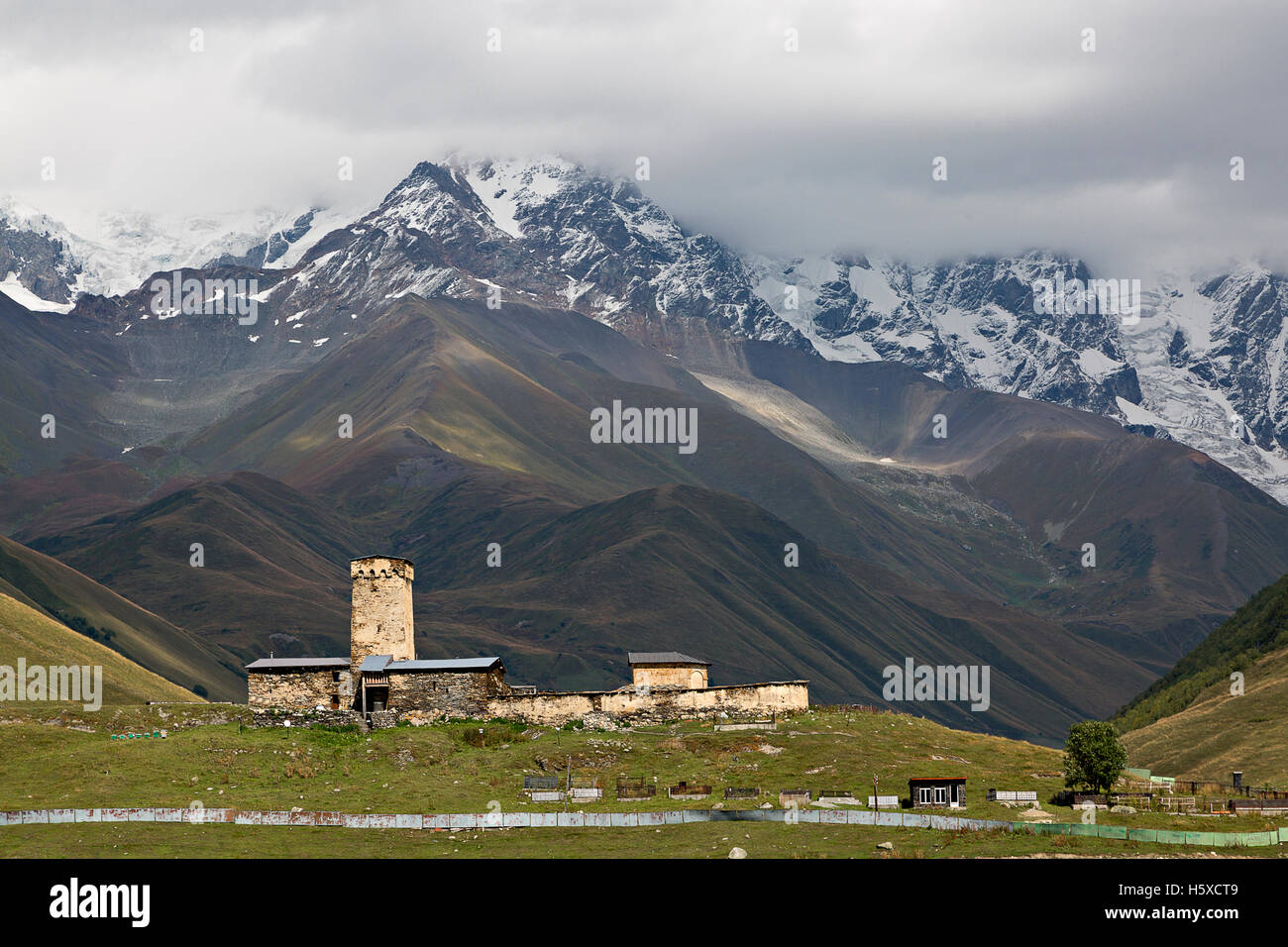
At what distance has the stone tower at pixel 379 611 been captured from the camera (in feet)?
321

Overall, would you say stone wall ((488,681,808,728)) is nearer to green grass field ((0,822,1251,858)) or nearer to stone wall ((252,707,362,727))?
stone wall ((252,707,362,727))

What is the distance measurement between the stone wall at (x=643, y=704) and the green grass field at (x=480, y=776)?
1.79 meters

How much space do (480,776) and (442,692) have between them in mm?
12647

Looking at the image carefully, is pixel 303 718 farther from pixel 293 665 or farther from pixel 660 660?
pixel 660 660

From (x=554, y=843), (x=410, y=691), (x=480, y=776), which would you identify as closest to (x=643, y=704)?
(x=410, y=691)

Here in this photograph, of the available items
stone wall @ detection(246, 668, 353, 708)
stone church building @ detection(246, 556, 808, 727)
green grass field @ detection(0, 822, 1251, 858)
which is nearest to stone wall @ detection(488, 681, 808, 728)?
stone church building @ detection(246, 556, 808, 727)

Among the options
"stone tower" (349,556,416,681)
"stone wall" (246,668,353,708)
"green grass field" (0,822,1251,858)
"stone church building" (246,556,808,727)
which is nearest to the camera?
"green grass field" (0,822,1251,858)

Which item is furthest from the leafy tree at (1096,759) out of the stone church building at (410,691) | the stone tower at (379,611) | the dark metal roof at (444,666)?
the stone tower at (379,611)

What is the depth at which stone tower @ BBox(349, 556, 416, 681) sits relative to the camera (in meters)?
97.8

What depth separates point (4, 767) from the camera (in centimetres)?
7850

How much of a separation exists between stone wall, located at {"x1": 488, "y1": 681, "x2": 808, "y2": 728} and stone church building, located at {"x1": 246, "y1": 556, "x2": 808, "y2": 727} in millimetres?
54
